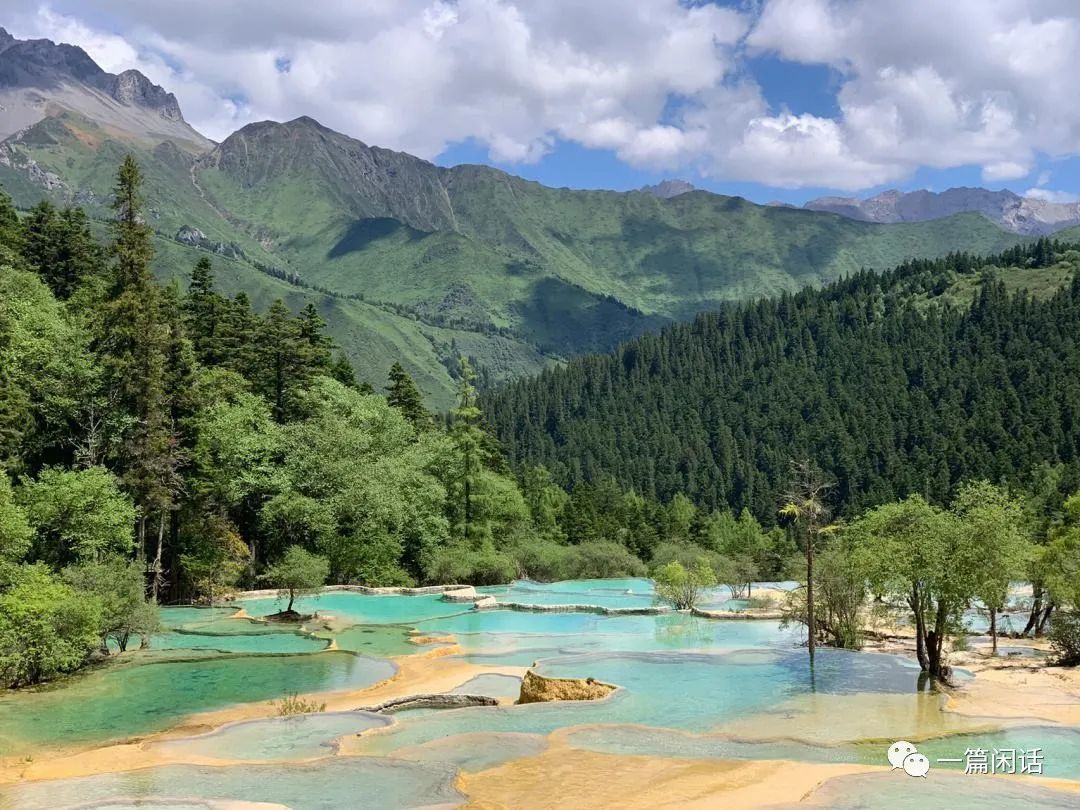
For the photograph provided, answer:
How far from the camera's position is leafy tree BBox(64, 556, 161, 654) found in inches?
1209

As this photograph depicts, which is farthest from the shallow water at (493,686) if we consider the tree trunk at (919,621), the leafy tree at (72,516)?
the leafy tree at (72,516)

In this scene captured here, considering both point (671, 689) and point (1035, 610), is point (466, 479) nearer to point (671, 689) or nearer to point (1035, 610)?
point (1035, 610)

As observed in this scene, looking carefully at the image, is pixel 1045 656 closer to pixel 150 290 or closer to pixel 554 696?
pixel 554 696

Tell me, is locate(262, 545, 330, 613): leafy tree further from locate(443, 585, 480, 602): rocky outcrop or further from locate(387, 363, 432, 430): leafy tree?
locate(387, 363, 432, 430): leafy tree

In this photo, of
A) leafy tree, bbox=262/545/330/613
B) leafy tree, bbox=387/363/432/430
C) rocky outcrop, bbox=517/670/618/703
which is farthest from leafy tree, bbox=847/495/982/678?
leafy tree, bbox=387/363/432/430

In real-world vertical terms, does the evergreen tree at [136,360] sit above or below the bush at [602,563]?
above

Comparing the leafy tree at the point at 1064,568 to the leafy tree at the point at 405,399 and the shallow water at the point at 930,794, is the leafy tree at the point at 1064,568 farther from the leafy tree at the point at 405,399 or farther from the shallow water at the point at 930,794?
the leafy tree at the point at 405,399

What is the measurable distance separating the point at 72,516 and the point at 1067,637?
4262cm

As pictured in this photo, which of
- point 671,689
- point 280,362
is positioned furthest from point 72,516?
point 280,362

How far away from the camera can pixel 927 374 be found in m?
181

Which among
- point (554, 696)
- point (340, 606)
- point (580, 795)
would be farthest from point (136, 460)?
point (580, 795)

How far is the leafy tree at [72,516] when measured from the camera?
35.2 m

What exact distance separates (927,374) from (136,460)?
17321cm

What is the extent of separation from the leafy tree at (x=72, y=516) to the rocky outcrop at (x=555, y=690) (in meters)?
20.8
